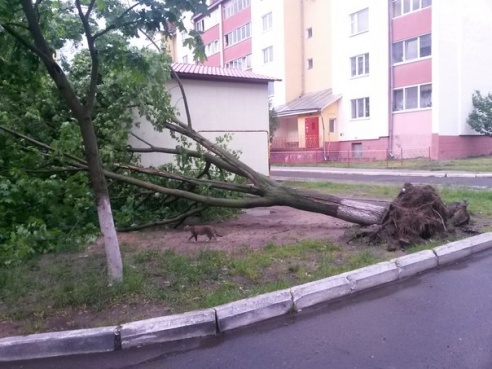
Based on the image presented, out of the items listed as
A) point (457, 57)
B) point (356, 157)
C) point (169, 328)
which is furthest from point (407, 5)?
point (169, 328)

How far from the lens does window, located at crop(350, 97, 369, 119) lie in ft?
97.6

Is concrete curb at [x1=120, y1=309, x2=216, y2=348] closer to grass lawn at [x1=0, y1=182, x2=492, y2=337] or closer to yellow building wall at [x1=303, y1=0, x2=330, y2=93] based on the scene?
grass lawn at [x1=0, y1=182, x2=492, y2=337]

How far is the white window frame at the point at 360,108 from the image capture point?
1168 inches

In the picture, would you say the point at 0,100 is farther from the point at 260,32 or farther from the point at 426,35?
the point at 260,32

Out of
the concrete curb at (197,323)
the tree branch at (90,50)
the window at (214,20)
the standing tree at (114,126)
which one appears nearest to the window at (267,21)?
the window at (214,20)

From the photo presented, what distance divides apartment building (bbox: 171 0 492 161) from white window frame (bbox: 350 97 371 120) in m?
0.06

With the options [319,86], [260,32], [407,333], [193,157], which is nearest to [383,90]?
[319,86]

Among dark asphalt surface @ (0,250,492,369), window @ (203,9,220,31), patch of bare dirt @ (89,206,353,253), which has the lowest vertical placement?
dark asphalt surface @ (0,250,492,369)

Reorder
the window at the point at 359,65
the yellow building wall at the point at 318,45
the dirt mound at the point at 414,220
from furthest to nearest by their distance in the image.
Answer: the yellow building wall at the point at 318,45, the window at the point at 359,65, the dirt mound at the point at 414,220

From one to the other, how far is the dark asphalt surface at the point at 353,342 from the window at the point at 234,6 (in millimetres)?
38204

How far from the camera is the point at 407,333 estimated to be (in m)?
4.17

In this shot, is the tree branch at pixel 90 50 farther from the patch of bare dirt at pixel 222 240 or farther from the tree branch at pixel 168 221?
the tree branch at pixel 168 221

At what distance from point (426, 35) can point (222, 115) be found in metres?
16.8

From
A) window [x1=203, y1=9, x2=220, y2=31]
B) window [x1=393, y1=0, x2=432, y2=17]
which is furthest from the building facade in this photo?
window [x1=203, y1=9, x2=220, y2=31]
